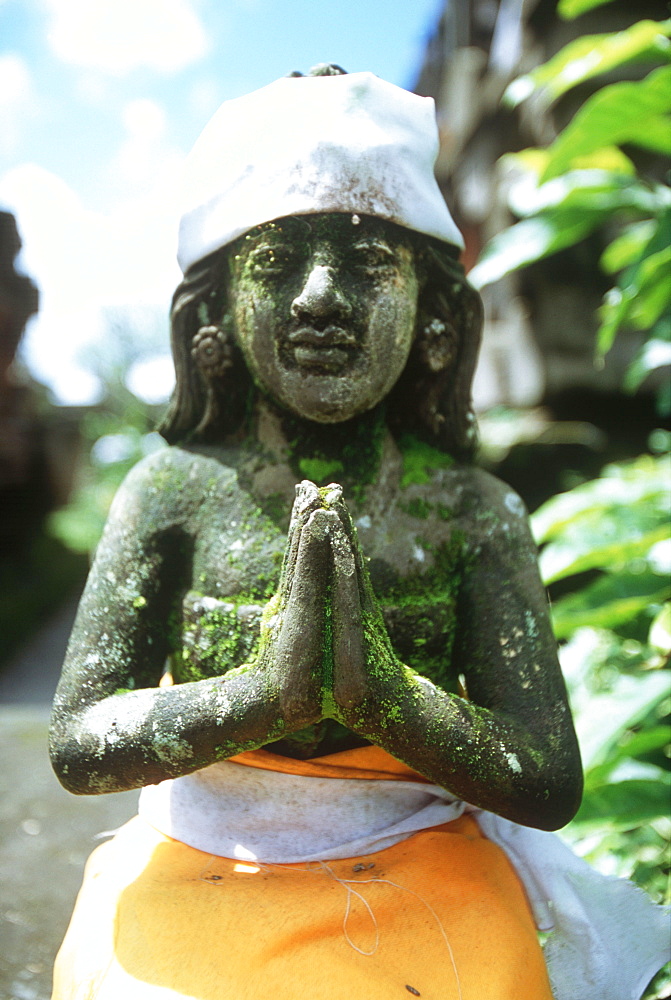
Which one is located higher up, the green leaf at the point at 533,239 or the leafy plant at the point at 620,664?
the green leaf at the point at 533,239

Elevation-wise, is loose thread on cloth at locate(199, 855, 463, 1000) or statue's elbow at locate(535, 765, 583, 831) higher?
statue's elbow at locate(535, 765, 583, 831)

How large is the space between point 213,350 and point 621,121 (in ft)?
5.27

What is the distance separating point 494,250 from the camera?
2.79m

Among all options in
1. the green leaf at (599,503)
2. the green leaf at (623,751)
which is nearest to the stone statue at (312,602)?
the green leaf at (623,751)

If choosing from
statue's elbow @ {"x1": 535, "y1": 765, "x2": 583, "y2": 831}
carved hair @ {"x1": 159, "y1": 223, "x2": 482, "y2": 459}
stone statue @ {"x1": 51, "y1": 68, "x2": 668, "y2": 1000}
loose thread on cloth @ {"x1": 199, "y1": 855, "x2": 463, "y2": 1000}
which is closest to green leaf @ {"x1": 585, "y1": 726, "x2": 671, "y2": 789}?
stone statue @ {"x1": 51, "y1": 68, "x2": 668, "y2": 1000}

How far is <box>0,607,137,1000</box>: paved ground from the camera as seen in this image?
7.16 ft

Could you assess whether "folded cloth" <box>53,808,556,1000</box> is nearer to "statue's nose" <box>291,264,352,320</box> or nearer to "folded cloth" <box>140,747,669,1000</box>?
"folded cloth" <box>140,747,669,1000</box>

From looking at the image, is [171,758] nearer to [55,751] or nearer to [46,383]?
[55,751]

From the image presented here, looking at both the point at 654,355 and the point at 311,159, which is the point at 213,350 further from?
the point at 654,355

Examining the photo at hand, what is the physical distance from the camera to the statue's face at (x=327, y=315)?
1358 mm

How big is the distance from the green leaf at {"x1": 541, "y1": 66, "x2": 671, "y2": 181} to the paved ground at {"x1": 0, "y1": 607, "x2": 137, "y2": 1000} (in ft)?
7.67

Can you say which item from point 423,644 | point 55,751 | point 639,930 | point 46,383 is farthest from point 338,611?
point 46,383

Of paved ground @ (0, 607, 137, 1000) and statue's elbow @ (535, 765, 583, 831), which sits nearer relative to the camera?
statue's elbow @ (535, 765, 583, 831)

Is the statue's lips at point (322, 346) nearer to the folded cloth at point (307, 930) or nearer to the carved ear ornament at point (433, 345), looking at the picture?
the carved ear ornament at point (433, 345)
